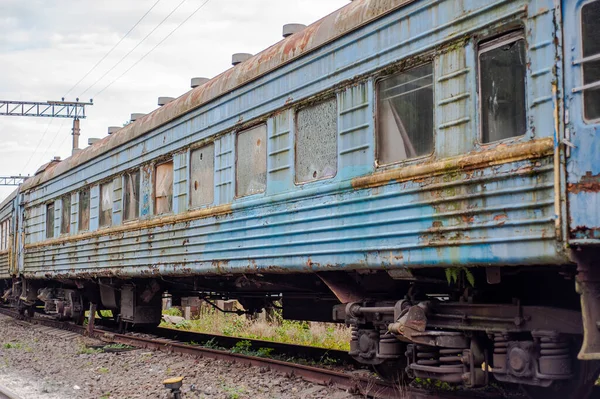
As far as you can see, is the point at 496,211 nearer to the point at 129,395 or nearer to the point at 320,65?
the point at 320,65

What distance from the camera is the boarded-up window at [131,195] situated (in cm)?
1073

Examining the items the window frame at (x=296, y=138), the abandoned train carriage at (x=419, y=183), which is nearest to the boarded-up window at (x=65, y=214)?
the abandoned train carriage at (x=419, y=183)

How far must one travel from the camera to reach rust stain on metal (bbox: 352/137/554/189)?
14.4 ft

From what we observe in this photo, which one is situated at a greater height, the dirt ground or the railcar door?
the railcar door

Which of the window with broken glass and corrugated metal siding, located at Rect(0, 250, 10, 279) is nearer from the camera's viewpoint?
the window with broken glass

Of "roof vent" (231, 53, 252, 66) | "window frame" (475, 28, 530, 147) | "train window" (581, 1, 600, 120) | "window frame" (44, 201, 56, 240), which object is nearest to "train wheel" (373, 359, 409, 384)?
"window frame" (475, 28, 530, 147)

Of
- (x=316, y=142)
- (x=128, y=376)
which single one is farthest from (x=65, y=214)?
(x=316, y=142)

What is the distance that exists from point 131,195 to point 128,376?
3.60m

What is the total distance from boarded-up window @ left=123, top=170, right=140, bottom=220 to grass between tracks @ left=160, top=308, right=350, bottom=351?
3.00 metres

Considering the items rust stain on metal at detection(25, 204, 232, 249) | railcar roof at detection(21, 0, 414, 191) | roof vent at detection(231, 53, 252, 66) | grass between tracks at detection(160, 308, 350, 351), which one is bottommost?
grass between tracks at detection(160, 308, 350, 351)

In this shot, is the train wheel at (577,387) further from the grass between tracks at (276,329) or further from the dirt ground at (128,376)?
the grass between tracks at (276,329)

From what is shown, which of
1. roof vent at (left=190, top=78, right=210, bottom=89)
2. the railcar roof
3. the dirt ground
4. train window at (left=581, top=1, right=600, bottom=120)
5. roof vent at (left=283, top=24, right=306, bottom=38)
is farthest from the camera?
roof vent at (left=190, top=78, right=210, bottom=89)

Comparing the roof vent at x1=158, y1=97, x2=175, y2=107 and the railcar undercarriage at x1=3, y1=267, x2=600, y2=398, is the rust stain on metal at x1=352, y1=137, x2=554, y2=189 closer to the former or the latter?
the railcar undercarriage at x1=3, y1=267, x2=600, y2=398

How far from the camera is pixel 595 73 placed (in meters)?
4.11
